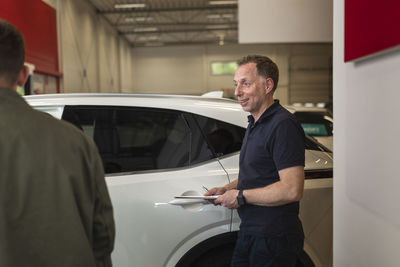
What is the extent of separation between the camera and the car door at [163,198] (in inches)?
81.7

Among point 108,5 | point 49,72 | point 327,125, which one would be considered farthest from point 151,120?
point 108,5

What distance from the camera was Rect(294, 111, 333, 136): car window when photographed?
530cm

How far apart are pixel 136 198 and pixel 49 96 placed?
89 centimetres

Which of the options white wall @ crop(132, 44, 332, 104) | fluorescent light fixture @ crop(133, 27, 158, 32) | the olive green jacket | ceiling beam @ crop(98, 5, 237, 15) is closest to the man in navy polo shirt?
the olive green jacket

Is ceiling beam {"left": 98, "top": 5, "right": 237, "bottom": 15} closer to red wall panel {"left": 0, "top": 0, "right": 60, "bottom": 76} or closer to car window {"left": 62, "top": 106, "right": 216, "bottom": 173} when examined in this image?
red wall panel {"left": 0, "top": 0, "right": 60, "bottom": 76}

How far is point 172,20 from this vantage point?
711 inches

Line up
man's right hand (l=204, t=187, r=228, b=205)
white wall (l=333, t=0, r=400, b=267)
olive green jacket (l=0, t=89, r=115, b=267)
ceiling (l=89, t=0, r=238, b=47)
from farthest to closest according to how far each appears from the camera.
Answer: ceiling (l=89, t=0, r=238, b=47)
man's right hand (l=204, t=187, r=228, b=205)
white wall (l=333, t=0, r=400, b=267)
olive green jacket (l=0, t=89, r=115, b=267)

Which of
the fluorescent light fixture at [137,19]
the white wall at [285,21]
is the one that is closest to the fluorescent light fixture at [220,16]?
the fluorescent light fixture at [137,19]

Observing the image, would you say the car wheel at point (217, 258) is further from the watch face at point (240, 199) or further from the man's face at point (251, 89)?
the man's face at point (251, 89)

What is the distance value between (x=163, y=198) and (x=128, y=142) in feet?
1.82

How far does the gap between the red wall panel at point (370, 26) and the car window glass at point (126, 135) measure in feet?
3.34

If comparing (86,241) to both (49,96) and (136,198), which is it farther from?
(49,96)

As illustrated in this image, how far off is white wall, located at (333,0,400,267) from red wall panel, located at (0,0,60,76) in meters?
7.74

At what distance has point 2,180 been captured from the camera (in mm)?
986
